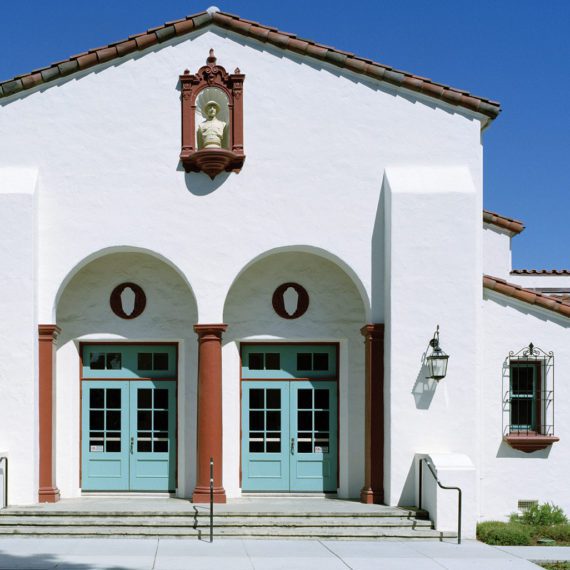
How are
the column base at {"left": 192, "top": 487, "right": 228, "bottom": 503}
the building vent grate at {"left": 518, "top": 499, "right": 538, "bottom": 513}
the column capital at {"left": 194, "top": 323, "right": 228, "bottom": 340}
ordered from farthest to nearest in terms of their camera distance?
1. the building vent grate at {"left": 518, "top": 499, "right": 538, "bottom": 513}
2. the column capital at {"left": 194, "top": 323, "right": 228, "bottom": 340}
3. the column base at {"left": 192, "top": 487, "right": 228, "bottom": 503}

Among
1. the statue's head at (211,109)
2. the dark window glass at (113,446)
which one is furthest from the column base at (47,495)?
the statue's head at (211,109)

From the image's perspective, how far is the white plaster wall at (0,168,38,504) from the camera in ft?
46.1

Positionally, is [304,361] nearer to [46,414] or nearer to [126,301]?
[126,301]

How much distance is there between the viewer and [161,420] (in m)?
15.6

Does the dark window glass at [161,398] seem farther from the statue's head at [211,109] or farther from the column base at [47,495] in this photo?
the statue's head at [211,109]

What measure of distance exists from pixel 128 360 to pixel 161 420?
1.21 metres

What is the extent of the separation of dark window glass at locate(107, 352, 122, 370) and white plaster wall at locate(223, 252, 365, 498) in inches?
75.0

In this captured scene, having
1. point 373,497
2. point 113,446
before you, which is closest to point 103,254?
point 113,446

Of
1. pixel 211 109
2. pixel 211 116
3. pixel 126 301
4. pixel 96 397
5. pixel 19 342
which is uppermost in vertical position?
pixel 211 109

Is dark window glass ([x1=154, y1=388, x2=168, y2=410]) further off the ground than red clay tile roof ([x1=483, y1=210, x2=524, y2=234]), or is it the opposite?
red clay tile roof ([x1=483, y1=210, x2=524, y2=234])

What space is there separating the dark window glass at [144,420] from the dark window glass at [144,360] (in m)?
0.79

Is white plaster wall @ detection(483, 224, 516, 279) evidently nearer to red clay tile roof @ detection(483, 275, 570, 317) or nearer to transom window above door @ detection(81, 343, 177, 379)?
red clay tile roof @ detection(483, 275, 570, 317)

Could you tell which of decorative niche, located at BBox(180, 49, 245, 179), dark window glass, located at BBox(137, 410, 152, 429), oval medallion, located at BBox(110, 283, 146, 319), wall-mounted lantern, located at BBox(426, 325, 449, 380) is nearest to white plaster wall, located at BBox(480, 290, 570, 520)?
wall-mounted lantern, located at BBox(426, 325, 449, 380)

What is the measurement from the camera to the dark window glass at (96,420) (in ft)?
51.1
